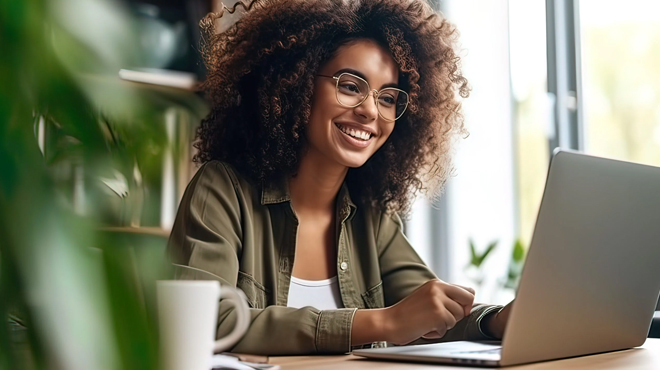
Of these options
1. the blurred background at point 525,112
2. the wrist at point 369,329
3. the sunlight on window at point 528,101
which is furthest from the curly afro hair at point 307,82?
the sunlight on window at point 528,101

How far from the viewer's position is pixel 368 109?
5.02ft

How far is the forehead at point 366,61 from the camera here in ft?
5.08

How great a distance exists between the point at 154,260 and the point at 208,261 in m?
1.09

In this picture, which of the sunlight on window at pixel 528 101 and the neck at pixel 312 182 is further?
the sunlight on window at pixel 528 101

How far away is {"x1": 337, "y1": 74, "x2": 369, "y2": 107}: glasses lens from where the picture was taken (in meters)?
1.53

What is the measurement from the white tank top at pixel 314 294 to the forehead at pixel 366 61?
0.46 m

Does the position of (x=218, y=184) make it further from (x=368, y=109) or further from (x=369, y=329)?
(x=369, y=329)

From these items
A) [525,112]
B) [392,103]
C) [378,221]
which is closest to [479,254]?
[525,112]

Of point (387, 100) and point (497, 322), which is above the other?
point (387, 100)

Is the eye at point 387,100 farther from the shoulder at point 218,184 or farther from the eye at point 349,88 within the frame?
the shoulder at point 218,184

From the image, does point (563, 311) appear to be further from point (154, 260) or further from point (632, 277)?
point (154, 260)

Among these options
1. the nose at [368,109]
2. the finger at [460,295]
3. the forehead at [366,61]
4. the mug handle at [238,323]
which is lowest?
the finger at [460,295]

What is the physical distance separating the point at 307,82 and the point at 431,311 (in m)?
0.66

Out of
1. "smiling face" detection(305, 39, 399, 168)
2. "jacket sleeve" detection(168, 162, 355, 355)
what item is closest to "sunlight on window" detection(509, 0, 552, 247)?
"smiling face" detection(305, 39, 399, 168)
